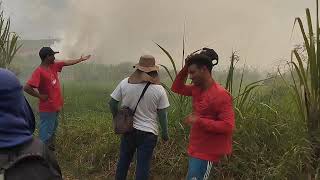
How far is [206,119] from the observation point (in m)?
3.66

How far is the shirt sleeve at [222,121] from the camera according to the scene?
3619 mm

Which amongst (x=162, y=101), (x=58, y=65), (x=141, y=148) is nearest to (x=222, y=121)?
(x=162, y=101)

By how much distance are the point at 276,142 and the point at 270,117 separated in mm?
383

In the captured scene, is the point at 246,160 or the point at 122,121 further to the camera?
the point at 246,160

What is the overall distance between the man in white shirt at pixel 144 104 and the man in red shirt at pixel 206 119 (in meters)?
0.68

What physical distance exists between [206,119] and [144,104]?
94cm

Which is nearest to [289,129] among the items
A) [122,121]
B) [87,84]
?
[122,121]

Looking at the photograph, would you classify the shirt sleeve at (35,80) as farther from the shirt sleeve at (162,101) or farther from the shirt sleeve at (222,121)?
the shirt sleeve at (222,121)

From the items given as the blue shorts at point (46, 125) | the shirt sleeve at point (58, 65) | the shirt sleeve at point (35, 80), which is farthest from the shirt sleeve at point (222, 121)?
the shirt sleeve at point (58, 65)

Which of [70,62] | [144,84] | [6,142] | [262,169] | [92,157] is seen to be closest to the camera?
[6,142]

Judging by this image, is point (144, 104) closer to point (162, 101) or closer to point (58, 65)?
point (162, 101)

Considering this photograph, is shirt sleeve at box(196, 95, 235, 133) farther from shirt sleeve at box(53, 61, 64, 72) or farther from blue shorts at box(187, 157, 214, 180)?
shirt sleeve at box(53, 61, 64, 72)

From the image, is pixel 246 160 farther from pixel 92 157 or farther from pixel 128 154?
pixel 92 157

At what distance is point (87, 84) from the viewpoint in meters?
17.2
